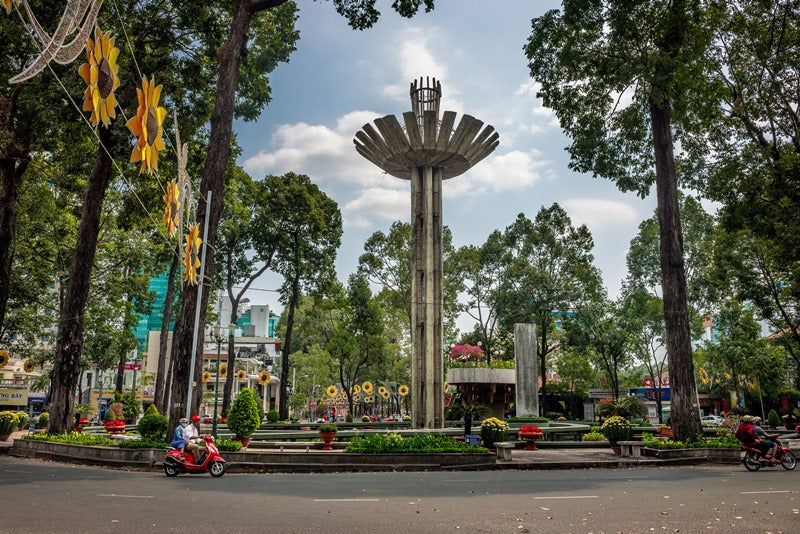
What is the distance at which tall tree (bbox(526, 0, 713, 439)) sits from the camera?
16.2 metres

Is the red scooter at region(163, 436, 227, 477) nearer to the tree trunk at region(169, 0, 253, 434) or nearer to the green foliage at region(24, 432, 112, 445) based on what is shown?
the tree trunk at region(169, 0, 253, 434)

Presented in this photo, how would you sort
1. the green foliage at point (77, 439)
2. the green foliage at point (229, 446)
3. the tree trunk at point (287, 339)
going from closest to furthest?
the green foliage at point (229, 446)
the green foliage at point (77, 439)
the tree trunk at point (287, 339)

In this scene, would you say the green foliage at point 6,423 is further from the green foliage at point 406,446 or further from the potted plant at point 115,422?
the green foliage at point 406,446

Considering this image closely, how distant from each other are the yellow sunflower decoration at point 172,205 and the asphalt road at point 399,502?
5408 millimetres

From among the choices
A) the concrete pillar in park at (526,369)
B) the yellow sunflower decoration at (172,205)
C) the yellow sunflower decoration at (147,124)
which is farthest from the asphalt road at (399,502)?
the concrete pillar in park at (526,369)

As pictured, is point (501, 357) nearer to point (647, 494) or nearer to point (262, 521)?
point (647, 494)

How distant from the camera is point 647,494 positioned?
31.6 feet

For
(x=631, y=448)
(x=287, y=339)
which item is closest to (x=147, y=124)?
(x=631, y=448)

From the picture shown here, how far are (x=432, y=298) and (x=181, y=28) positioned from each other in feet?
46.3

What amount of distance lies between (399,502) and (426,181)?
19.2 metres

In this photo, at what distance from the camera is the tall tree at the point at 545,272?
36.8 meters

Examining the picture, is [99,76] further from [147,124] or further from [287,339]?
[287,339]

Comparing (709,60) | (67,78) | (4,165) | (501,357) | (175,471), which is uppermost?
(709,60)

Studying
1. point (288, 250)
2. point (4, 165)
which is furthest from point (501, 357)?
point (4, 165)
